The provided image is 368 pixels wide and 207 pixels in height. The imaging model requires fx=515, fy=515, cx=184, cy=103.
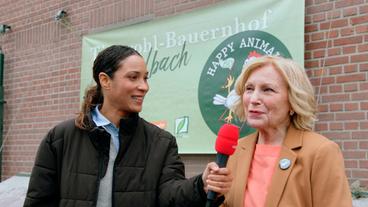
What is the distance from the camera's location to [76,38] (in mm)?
7051

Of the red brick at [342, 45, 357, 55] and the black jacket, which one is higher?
the red brick at [342, 45, 357, 55]

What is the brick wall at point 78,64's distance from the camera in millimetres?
4293

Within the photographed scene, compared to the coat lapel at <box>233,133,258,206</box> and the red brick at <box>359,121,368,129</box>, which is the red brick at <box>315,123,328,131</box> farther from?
the coat lapel at <box>233,133,258,206</box>

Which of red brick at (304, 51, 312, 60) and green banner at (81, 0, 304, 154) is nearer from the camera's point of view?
red brick at (304, 51, 312, 60)

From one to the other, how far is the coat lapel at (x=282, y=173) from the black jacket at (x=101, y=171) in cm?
43

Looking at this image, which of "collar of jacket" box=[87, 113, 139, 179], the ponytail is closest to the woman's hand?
"collar of jacket" box=[87, 113, 139, 179]

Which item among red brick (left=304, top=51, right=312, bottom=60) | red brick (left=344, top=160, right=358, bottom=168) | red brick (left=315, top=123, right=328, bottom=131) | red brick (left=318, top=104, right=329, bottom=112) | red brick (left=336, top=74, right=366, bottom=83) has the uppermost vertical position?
red brick (left=304, top=51, right=312, bottom=60)

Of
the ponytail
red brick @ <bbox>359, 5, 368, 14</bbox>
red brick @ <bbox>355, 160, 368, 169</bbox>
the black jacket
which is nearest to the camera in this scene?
the black jacket

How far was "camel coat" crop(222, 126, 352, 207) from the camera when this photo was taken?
2064mm

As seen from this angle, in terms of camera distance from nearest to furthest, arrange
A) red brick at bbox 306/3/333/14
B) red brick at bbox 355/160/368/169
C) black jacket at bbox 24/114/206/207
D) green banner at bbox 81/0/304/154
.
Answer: black jacket at bbox 24/114/206/207 → red brick at bbox 355/160/368/169 → red brick at bbox 306/3/333/14 → green banner at bbox 81/0/304/154

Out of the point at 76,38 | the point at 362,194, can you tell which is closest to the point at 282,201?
the point at 362,194

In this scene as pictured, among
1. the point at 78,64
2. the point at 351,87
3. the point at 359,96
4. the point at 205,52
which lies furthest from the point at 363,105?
the point at 78,64

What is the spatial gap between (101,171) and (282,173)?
0.89 metres

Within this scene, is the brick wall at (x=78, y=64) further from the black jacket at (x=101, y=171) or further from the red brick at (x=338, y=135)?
the black jacket at (x=101, y=171)
